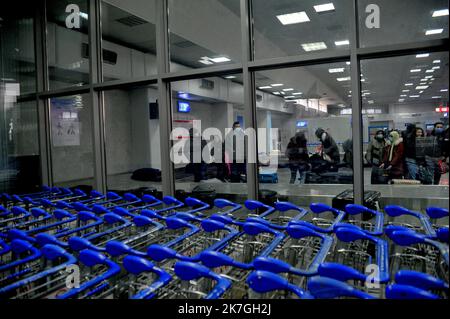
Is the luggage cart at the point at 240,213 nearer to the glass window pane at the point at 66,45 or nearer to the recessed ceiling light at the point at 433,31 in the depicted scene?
the recessed ceiling light at the point at 433,31

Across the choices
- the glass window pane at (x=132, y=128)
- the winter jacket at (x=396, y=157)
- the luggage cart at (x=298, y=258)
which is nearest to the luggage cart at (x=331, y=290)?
the luggage cart at (x=298, y=258)

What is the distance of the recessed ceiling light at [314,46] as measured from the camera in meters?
4.06

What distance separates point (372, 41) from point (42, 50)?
543 cm

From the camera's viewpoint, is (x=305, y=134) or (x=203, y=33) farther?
(x=203, y=33)

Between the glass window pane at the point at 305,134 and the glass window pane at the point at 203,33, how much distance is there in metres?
0.69

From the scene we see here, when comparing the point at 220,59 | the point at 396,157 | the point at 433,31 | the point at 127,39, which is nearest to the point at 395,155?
the point at 396,157

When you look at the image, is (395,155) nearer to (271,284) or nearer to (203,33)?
(271,284)

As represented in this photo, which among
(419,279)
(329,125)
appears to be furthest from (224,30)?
(419,279)

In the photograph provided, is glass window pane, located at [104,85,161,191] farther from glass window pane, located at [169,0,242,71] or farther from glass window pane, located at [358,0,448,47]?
glass window pane, located at [358,0,448,47]

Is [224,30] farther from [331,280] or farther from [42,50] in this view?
[331,280]

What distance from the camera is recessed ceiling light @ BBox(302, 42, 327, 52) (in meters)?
4.06

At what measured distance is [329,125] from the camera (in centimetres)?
479

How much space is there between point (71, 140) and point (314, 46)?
4659 mm

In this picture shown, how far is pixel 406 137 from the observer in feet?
13.1
